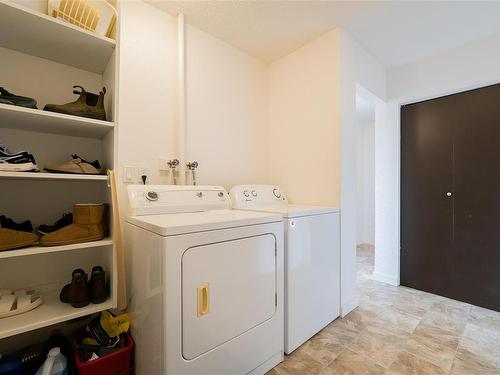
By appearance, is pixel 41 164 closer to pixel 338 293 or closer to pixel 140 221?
pixel 140 221

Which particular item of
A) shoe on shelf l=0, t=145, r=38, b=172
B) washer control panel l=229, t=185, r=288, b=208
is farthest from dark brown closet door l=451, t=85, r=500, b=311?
shoe on shelf l=0, t=145, r=38, b=172

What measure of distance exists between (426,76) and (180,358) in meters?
3.12

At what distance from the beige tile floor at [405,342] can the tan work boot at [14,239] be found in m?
1.46

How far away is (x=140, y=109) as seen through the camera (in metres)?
1.74

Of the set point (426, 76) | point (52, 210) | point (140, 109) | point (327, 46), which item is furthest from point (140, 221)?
point (426, 76)

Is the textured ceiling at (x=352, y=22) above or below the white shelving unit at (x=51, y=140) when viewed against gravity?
above

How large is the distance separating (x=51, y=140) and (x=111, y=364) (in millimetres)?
1282

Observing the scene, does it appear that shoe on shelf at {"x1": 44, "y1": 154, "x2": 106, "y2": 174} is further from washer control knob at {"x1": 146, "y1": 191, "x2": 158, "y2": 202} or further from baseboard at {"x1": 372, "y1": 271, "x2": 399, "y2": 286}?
baseboard at {"x1": 372, "y1": 271, "x2": 399, "y2": 286}

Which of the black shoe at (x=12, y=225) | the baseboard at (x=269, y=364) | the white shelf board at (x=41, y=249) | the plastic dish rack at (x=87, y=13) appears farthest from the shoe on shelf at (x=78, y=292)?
the plastic dish rack at (x=87, y=13)

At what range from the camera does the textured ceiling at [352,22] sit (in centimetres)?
176

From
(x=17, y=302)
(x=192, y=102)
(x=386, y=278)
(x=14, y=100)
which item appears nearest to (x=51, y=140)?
(x=14, y=100)

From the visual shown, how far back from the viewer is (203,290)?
1.11 m

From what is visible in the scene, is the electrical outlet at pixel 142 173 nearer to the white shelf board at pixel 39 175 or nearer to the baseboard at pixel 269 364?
the white shelf board at pixel 39 175

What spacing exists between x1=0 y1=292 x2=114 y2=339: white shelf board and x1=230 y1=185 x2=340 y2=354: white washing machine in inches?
42.0
